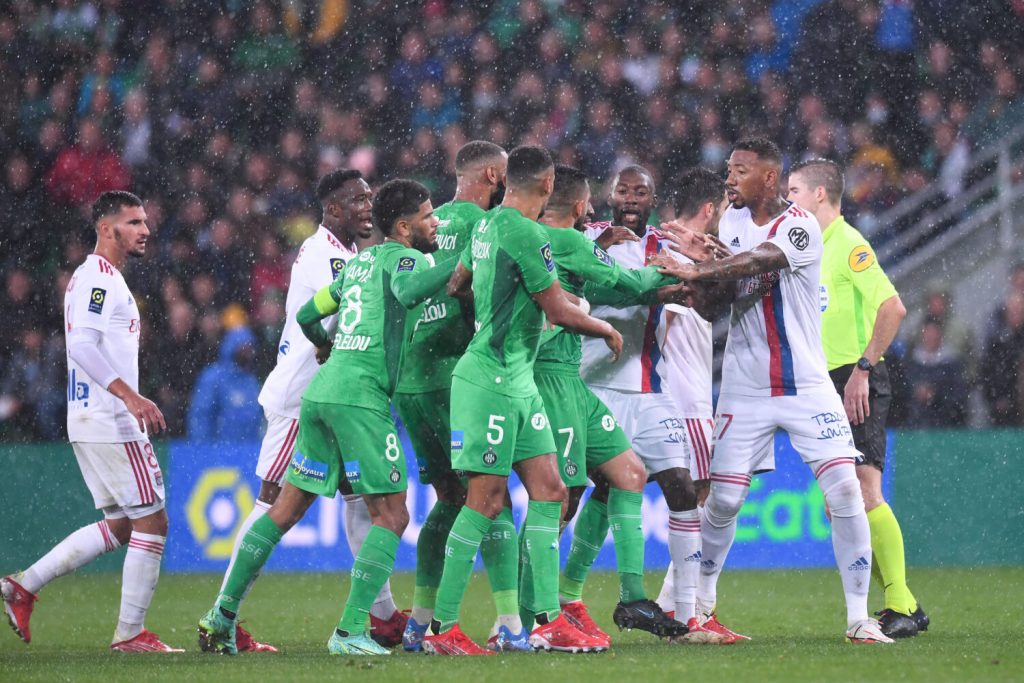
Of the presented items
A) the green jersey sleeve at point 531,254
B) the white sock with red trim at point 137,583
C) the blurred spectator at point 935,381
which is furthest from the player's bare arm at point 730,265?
the blurred spectator at point 935,381

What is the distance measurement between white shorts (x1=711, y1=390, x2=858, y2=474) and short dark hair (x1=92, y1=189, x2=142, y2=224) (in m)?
3.02

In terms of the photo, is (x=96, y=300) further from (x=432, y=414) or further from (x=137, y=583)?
(x=432, y=414)

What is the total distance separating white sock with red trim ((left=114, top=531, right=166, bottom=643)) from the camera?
6879mm

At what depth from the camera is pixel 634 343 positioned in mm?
→ 7207

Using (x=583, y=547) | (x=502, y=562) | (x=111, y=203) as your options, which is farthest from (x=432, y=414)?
(x=111, y=203)

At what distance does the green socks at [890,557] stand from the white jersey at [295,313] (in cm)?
282

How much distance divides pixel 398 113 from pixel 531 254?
8786 mm

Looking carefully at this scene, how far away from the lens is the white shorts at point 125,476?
7062 millimetres

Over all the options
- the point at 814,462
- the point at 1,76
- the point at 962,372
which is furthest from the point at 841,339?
the point at 1,76

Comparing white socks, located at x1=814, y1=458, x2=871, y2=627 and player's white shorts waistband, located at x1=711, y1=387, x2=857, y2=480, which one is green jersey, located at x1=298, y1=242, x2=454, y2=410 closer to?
player's white shorts waistband, located at x1=711, y1=387, x2=857, y2=480

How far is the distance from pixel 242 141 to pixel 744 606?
23.9 ft

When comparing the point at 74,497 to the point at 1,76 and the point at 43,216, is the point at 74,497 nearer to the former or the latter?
the point at 43,216

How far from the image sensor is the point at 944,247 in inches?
517

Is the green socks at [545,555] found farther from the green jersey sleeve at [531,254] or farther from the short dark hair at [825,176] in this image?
the short dark hair at [825,176]
